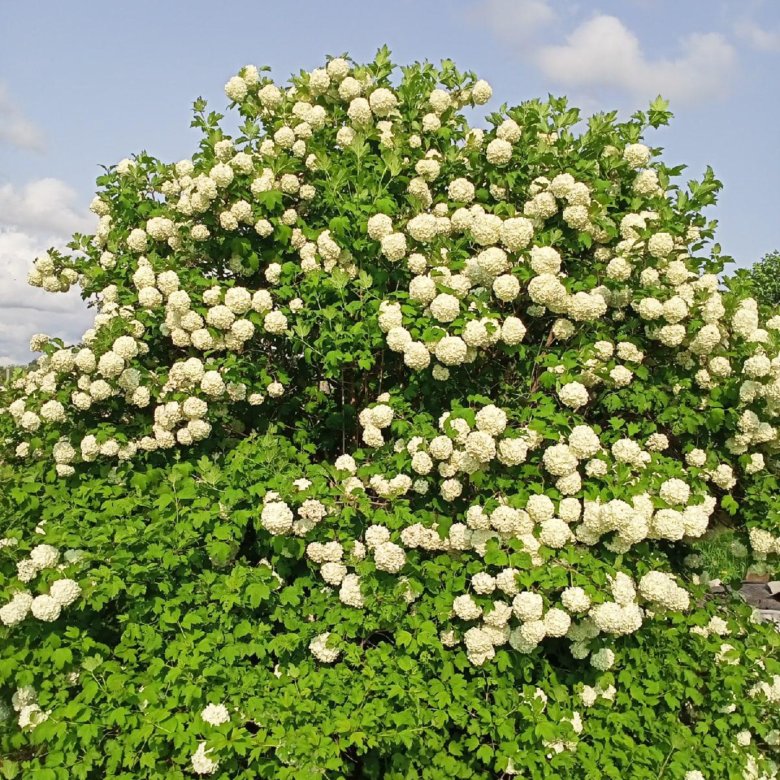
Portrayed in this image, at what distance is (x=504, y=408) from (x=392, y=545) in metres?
1.07

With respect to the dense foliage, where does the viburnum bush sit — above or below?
below

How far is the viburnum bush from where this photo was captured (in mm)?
3826

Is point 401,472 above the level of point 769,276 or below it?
below

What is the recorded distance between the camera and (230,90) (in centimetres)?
551

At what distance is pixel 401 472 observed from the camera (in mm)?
4312

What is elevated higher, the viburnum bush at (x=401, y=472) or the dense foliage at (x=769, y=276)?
the dense foliage at (x=769, y=276)

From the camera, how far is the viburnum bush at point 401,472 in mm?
3826

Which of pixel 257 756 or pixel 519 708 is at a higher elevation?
pixel 519 708

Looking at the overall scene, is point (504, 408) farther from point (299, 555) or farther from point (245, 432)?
point (245, 432)

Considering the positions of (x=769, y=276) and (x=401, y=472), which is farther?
(x=769, y=276)

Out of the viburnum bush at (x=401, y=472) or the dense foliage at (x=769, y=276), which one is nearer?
the viburnum bush at (x=401, y=472)

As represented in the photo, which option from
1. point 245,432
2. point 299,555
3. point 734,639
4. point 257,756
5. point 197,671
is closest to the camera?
point 257,756

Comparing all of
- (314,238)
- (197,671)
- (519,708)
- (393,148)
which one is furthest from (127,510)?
(393,148)

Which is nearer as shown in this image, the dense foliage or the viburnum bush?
the viburnum bush
